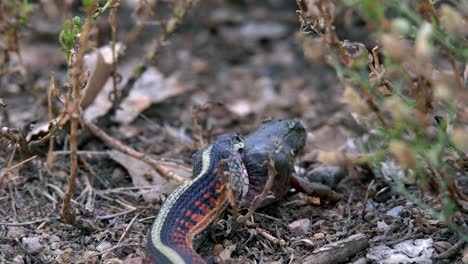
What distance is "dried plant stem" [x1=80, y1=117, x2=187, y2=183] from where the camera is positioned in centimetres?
482

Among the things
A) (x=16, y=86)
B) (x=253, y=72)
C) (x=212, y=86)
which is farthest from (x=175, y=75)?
(x=16, y=86)

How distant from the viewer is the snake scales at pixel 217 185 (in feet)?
12.1

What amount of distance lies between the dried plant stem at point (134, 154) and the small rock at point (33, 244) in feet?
3.72

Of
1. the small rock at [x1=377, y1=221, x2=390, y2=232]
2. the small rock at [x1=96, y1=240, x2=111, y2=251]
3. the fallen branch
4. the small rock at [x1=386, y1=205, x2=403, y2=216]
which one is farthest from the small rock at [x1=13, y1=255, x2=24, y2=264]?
the small rock at [x1=386, y1=205, x2=403, y2=216]

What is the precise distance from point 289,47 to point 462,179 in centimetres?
482

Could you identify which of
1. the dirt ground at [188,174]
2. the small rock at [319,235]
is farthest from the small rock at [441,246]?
the small rock at [319,235]

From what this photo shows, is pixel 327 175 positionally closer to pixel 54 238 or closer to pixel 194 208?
pixel 194 208

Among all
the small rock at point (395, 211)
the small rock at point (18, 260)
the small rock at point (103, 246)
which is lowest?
the small rock at point (395, 211)

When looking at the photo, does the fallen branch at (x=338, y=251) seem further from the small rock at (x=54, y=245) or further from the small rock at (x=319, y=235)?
the small rock at (x=54, y=245)

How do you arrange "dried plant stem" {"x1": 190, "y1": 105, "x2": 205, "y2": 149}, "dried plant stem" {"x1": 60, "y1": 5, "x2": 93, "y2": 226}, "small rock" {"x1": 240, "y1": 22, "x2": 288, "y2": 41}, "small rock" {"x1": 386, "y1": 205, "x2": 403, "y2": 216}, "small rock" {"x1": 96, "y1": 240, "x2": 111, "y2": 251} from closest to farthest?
"dried plant stem" {"x1": 60, "y1": 5, "x2": 93, "y2": 226} < "small rock" {"x1": 96, "y1": 240, "x2": 111, "y2": 251} < "small rock" {"x1": 386, "y1": 205, "x2": 403, "y2": 216} < "dried plant stem" {"x1": 190, "y1": 105, "x2": 205, "y2": 149} < "small rock" {"x1": 240, "y1": 22, "x2": 288, "y2": 41}

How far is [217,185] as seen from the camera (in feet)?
13.6

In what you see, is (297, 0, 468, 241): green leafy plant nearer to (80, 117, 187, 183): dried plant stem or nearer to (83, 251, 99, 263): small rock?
(80, 117, 187, 183): dried plant stem

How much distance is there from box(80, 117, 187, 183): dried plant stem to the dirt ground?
107mm

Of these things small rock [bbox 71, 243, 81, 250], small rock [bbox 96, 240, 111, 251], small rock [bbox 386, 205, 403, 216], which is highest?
small rock [bbox 71, 243, 81, 250]
